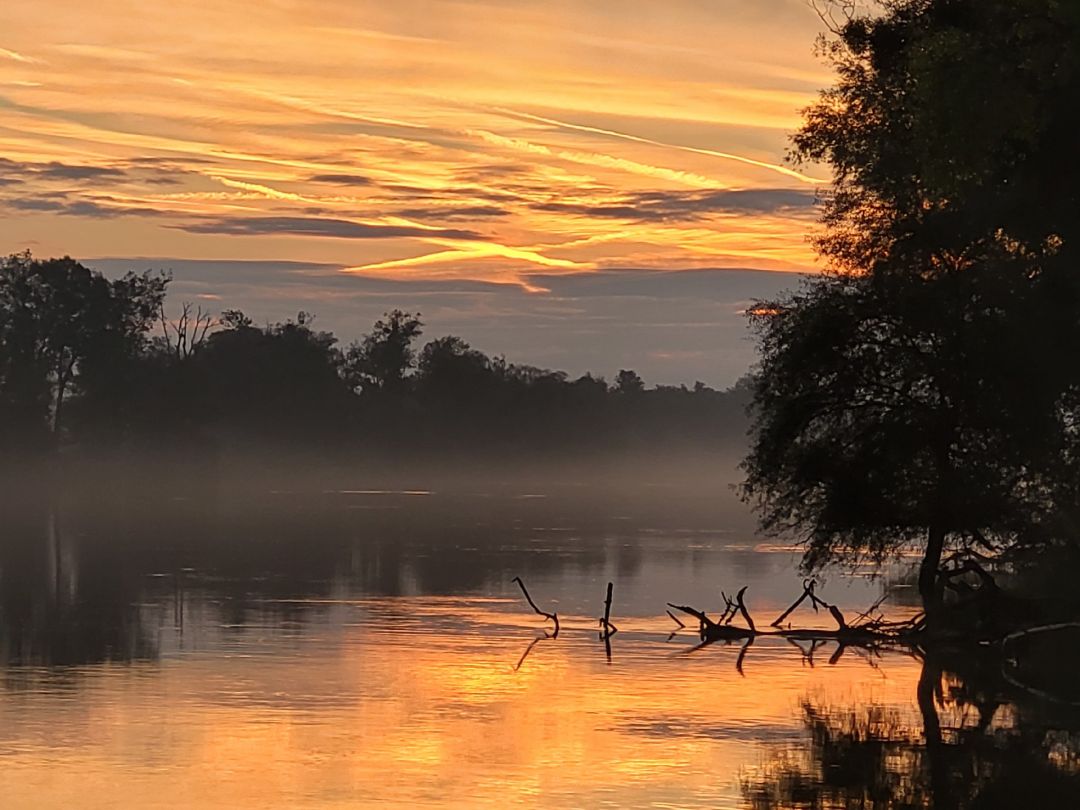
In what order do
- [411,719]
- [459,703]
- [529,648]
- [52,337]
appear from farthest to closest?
[52,337] → [529,648] → [459,703] → [411,719]

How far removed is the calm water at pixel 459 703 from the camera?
2230 centimetres

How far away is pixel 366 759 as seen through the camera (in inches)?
934

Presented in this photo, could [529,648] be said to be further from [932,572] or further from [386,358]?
[386,358]

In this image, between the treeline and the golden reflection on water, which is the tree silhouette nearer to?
the treeline

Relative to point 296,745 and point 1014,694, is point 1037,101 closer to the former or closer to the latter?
point 1014,694

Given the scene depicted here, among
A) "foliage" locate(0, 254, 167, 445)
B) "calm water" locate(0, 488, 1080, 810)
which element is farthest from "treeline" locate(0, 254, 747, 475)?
"calm water" locate(0, 488, 1080, 810)

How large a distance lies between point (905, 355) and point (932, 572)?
15.1ft

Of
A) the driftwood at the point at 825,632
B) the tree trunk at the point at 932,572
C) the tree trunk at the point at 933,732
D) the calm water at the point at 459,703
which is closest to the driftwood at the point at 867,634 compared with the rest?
the driftwood at the point at 825,632

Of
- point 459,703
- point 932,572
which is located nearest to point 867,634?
point 932,572

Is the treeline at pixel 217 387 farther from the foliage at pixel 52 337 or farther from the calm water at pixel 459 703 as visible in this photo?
the calm water at pixel 459 703

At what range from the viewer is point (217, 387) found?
534 ft

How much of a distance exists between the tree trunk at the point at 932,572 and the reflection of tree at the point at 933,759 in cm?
693

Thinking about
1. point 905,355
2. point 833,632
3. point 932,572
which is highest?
point 905,355

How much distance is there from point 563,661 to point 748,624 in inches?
282
